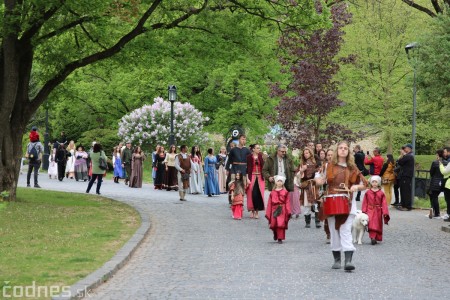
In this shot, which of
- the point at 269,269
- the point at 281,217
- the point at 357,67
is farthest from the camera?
the point at 357,67

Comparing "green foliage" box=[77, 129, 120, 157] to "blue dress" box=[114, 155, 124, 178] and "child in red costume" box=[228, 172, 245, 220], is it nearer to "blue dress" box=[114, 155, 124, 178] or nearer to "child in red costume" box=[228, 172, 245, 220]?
"blue dress" box=[114, 155, 124, 178]

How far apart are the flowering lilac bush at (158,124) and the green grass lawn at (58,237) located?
76.6 ft

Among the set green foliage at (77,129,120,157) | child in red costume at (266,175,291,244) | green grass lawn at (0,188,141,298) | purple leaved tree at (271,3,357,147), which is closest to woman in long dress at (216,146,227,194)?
purple leaved tree at (271,3,357,147)

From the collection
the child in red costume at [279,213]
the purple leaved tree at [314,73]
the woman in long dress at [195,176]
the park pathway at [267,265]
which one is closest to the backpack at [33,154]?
the woman in long dress at [195,176]

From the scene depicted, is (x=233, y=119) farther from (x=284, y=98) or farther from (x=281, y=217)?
(x=281, y=217)

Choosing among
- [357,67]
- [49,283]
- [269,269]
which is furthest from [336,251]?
[357,67]

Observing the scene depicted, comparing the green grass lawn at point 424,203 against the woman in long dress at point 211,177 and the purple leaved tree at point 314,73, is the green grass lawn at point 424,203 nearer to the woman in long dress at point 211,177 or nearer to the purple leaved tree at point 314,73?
the purple leaved tree at point 314,73

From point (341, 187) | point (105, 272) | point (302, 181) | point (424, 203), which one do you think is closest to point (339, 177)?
point (341, 187)

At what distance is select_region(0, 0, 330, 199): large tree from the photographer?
20.0 m

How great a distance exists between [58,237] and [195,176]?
54.3 feet

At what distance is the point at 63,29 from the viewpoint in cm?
2128

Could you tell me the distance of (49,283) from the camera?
934 cm

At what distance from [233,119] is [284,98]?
59.4ft

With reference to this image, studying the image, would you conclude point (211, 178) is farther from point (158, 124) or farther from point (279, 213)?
point (158, 124)
